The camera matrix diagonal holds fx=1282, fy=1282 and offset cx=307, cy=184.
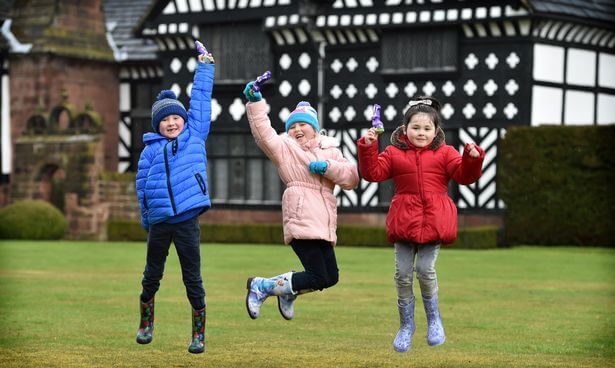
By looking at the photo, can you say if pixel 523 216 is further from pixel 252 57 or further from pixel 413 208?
pixel 413 208

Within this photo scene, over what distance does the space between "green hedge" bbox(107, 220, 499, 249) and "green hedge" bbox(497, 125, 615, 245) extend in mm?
1083

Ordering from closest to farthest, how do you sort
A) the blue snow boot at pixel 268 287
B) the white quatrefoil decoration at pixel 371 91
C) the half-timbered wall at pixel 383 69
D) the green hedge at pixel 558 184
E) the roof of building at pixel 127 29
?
the blue snow boot at pixel 268 287, the green hedge at pixel 558 184, the half-timbered wall at pixel 383 69, the white quatrefoil decoration at pixel 371 91, the roof of building at pixel 127 29

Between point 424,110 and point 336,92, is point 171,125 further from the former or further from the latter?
point 336,92

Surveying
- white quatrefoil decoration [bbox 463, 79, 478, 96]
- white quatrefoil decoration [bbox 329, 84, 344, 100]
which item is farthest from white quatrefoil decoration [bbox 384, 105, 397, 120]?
white quatrefoil decoration [bbox 463, 79, 478, 96]

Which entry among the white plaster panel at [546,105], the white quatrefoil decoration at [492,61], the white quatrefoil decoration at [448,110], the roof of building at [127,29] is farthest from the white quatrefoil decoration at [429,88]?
the roof of building at [127,29]

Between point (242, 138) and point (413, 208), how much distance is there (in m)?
25.2

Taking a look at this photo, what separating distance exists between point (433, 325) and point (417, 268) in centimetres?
44

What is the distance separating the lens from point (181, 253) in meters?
9.34

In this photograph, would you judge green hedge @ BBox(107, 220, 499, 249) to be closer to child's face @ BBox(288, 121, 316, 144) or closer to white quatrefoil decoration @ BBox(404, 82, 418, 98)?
white quatrefoil decoration @ BBox(404, 82, 418, 98)

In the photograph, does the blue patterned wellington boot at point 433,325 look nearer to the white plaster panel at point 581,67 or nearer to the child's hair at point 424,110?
the child's hair at point 424,110

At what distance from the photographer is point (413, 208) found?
30.8 ft

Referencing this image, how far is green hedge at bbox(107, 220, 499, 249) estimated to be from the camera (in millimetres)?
28594

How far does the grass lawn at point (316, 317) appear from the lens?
33.7 feet

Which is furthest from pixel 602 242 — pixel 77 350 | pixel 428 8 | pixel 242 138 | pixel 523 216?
pixel 77 350
